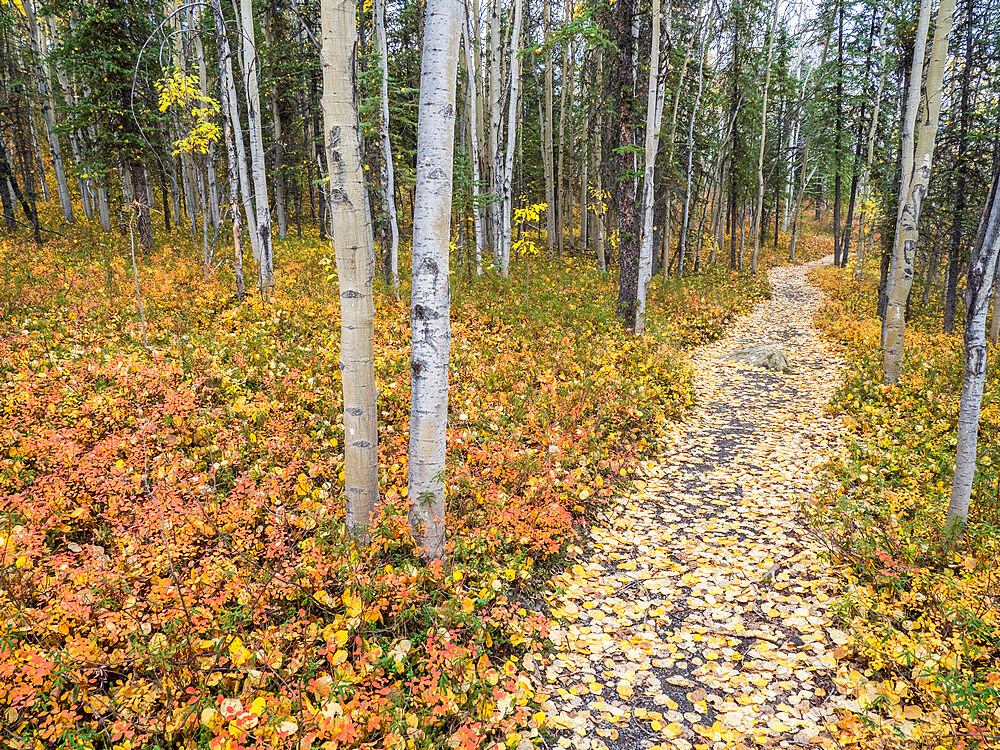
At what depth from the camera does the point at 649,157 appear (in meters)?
11.1

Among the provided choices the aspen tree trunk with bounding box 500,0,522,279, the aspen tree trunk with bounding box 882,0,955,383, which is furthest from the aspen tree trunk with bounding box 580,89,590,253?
the aspen tree trunk with bounding box 882,0,955,383

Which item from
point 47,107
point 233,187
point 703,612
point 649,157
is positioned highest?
point 47,107

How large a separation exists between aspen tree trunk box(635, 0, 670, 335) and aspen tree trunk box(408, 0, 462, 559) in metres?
8.70

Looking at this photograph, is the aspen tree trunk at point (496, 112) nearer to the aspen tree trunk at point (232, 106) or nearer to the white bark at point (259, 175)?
the white bark at point (259, 175)

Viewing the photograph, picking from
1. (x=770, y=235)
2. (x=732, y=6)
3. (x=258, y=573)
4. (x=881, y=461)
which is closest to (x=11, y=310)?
(x=258, y=573)

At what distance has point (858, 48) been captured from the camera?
20.2m

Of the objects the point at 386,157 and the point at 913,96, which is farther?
the point at 386,157

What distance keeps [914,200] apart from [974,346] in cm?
554

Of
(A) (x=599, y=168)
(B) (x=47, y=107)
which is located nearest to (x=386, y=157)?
(A) (x=599, y=168)

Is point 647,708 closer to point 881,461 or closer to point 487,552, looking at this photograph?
point 487,552

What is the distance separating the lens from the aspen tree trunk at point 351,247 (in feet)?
11.1

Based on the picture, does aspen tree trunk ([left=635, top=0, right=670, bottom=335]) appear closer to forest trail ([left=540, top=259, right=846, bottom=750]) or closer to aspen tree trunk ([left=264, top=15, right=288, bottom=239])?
forest trail ([left=540, top=259, right=846, bottom=750])

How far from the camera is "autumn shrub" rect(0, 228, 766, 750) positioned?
9.86 feet

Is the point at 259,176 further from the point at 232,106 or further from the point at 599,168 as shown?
the point at 599,168
